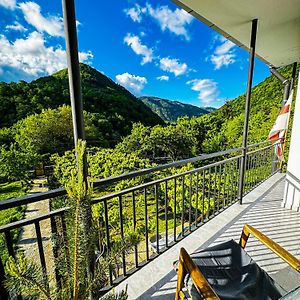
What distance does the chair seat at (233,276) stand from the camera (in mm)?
1182

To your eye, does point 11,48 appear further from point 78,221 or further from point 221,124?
point 78,221

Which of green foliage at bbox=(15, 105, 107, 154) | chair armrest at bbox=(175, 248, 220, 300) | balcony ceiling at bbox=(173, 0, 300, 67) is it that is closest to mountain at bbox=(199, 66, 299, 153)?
balcony ceiling at bbox=(173, 0, 300, 67)

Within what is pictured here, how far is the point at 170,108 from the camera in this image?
50062 mm

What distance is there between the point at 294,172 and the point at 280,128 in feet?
4.49

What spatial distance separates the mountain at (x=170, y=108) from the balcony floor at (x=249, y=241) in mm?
43194

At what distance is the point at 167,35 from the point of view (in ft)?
111

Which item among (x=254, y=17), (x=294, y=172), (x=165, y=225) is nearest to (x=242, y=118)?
(x=294, y=172)

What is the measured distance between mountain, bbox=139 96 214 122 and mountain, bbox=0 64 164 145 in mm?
15352

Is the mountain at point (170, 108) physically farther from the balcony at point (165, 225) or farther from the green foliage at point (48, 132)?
the balcony at point (165, 225)

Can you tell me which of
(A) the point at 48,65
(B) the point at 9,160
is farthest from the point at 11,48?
(B) the point at 9,160

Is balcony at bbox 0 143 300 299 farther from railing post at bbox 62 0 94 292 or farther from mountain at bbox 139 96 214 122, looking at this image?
mountain at bbox 139 96 214 122

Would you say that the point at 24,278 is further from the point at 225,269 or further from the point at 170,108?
the point at 170,108

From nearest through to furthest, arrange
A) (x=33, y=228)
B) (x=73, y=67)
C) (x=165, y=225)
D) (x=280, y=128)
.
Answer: (x=73, y=67) → (x=165, y=225) → (x=280, y=128) → (x=33, y=228)

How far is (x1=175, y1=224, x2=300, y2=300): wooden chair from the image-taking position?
1.11 meters
